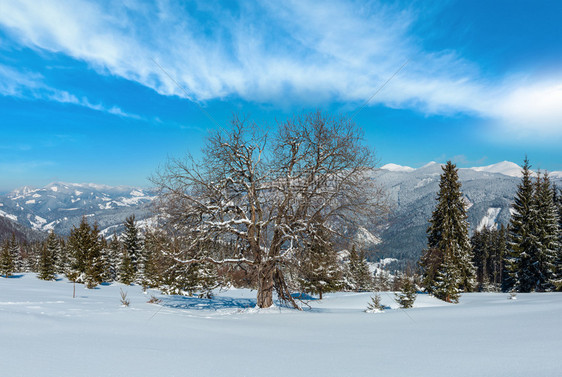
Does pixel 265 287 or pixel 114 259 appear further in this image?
pixel 114 259

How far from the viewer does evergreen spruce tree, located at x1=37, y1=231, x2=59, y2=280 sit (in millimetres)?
48625

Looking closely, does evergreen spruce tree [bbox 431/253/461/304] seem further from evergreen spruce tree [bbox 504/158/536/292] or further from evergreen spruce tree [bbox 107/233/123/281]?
evergreen spruce tree [bbox 107/233/123/281]

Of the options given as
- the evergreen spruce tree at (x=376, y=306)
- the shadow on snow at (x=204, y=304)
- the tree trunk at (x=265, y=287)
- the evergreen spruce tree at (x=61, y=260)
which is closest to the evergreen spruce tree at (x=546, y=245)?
the evergreen spruce tree at (x=376, y=306)

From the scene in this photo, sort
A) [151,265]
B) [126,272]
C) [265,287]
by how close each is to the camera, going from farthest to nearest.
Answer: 1. [126,272]
2. [151,265]
3. [265,287]

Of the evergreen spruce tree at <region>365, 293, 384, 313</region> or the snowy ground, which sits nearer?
the snowy ground

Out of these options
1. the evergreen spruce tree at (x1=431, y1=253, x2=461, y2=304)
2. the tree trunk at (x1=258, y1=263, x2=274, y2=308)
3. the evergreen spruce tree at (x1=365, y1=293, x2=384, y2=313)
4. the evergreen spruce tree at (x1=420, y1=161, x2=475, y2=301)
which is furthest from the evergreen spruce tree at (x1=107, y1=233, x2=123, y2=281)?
the evergreen spruce tree at (x1=365, y1=293, x2=384, y2=313)

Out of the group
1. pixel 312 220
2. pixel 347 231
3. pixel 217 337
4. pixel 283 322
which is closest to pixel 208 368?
pixel 217 337

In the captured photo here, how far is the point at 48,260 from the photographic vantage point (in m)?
55.2

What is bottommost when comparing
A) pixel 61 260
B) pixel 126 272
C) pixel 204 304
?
pixel 61 260

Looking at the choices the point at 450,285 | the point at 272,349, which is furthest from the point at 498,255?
the point at 272,349

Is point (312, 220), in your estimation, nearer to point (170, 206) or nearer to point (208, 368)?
point (170, 206)

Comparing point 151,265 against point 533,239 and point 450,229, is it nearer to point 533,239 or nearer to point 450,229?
point 450,229

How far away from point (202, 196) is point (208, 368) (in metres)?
9.30

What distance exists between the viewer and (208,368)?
3.65m
